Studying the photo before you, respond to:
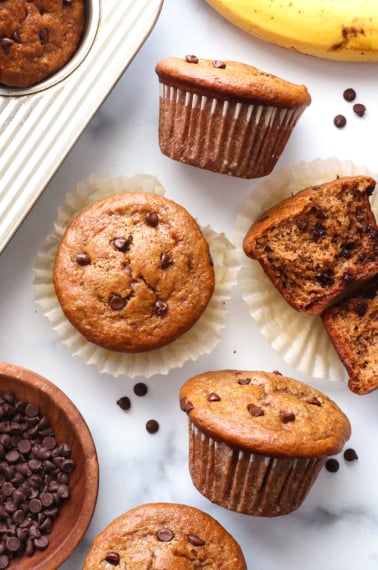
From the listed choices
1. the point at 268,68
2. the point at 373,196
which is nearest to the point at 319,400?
the point at 373,196

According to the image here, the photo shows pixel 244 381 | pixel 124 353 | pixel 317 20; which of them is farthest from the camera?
pixel 124 353

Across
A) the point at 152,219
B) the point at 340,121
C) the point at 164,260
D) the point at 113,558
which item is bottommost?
the point at 113,558

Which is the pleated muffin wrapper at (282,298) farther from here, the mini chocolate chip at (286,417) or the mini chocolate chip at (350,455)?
Answer: the mini chocolate chip at (286,417)

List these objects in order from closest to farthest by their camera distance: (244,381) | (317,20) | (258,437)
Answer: (258,437), (244,381), (317,20)

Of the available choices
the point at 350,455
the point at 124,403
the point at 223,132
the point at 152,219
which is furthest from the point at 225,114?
the point at 350,455

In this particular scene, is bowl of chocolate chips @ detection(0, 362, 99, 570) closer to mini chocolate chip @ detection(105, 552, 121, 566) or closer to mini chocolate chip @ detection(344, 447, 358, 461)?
mini chocolate chip @ detection(105, 552, 121, 566)

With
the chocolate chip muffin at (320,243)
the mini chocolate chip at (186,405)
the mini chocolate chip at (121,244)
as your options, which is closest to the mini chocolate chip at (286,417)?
the mini chocolate chip at (186,405)

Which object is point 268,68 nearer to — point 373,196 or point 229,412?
point 373,196

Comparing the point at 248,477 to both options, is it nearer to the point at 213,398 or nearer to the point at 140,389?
the point at 213,398
